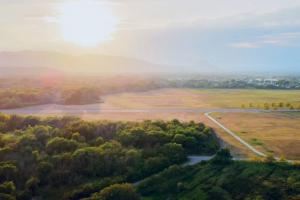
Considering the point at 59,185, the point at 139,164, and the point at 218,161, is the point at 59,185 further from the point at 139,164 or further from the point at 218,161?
the point at 218,161

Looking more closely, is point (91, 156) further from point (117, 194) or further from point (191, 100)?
point (191, 100)

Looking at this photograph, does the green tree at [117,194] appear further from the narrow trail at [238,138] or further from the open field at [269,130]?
the open field at [269,130]

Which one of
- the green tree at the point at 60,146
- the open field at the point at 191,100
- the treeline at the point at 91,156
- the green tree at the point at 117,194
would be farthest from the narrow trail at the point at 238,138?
the green tree at the point at 60,146

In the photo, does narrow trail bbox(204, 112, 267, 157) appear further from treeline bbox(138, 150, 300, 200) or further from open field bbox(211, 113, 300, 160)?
treeline bbox(138, 150, 300, 200)

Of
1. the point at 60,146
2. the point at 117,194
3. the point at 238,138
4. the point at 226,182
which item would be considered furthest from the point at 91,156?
the point at 238,138

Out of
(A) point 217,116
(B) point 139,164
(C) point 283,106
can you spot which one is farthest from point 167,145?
(C) point 283,106

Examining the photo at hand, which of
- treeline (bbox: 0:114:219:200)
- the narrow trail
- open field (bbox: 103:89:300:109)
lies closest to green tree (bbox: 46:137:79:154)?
treeline (bbox: 0:114:219:200)
